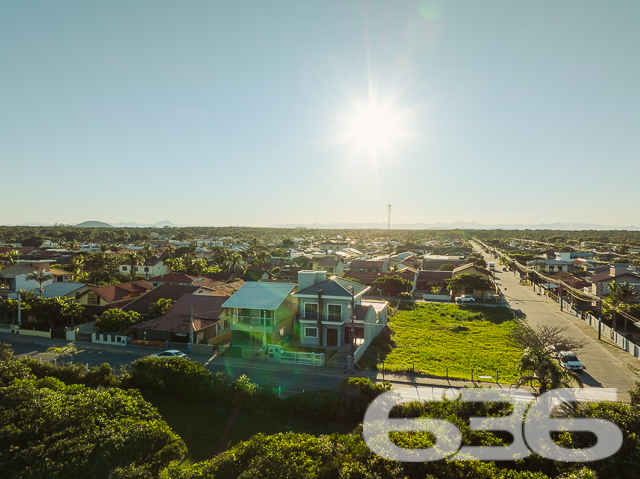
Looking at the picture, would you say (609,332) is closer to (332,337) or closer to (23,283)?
(332,337)

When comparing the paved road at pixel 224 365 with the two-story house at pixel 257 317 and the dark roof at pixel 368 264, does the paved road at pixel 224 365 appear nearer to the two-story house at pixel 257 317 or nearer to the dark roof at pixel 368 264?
the two-story house at pixel 257 317

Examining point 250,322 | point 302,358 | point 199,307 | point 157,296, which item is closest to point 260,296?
point 250,322

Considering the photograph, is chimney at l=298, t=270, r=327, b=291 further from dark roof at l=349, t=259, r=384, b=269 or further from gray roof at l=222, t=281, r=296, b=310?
dark roof at l=349, t=259, r=384, b=269

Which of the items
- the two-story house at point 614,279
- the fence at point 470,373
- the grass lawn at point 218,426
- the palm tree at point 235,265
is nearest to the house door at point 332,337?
the fence at point 470,373

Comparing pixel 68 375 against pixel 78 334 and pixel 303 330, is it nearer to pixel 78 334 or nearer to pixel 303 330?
pixel 78 334

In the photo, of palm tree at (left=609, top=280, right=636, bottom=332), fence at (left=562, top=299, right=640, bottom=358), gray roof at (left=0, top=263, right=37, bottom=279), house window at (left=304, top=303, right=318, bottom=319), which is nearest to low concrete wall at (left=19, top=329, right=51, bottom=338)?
gray roof at (left=0, top=263, right=37, bottom=279)

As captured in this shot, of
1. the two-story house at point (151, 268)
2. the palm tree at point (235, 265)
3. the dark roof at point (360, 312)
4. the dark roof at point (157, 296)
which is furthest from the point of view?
the two-story house at point (151, 268)
